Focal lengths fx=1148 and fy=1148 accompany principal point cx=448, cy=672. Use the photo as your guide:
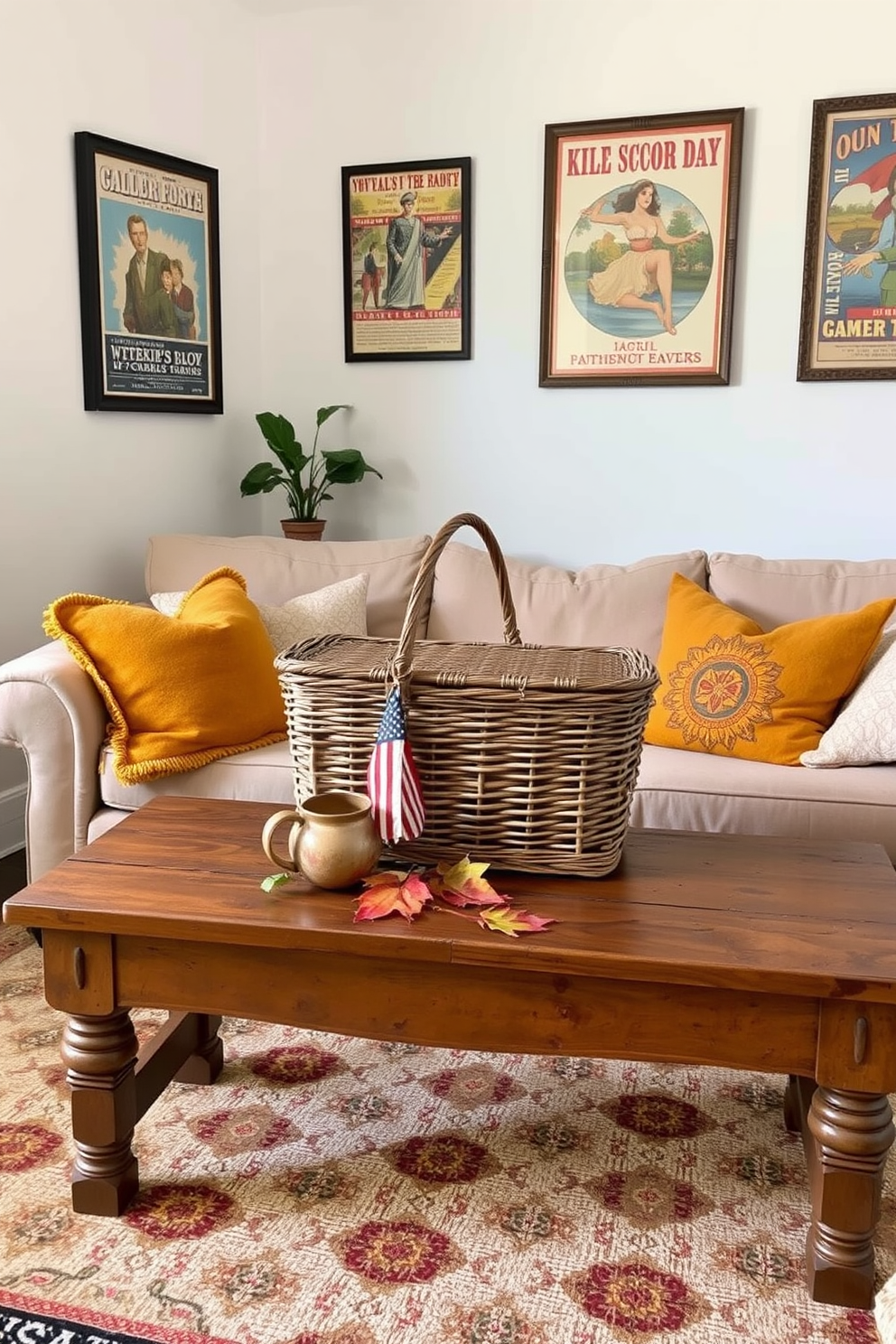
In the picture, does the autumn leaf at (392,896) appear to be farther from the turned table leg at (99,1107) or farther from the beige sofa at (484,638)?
the beige sofa at (484,638)

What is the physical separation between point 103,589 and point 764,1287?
2493 mm

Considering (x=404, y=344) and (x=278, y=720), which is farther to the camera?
(x=404, y=344)

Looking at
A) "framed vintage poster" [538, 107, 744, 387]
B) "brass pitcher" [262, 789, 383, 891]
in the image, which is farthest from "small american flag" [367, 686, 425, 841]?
"framed vintage poster" [538, 107, 744, 387]

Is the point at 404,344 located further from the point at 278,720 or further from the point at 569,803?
the point at 569,803

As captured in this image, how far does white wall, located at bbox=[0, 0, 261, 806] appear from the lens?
290 cm

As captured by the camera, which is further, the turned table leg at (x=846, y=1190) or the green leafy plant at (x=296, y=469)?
the green leafy plant at (x=296, y=469)

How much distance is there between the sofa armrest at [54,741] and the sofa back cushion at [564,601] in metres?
0.93

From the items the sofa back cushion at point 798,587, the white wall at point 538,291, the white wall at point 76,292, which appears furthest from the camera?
the white wall at point 538,291

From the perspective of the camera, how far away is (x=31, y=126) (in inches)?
114

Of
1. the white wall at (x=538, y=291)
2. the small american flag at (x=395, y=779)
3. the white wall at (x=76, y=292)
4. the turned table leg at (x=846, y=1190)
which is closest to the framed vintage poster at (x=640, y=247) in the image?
the white wall at (x=538, y=291)

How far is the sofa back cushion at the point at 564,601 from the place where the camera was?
9.38 feet

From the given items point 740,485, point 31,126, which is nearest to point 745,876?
point 740,485

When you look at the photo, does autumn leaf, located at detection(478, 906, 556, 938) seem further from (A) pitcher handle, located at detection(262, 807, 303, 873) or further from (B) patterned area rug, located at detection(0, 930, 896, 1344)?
(B) patterned area rug, located at detection(0, 930, 896, 1344)

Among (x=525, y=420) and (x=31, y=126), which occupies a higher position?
(x=31, y=126)
